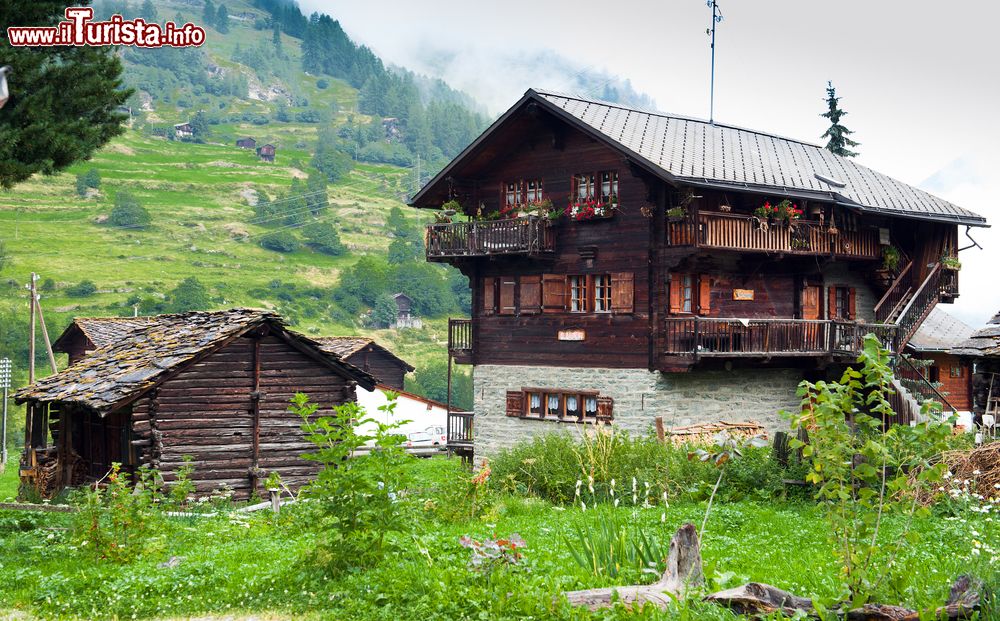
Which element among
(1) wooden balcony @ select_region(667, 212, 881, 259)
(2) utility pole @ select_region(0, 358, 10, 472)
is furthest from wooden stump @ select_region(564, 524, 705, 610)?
(2) utility pole @ select_region(0, 358, 10, 472)

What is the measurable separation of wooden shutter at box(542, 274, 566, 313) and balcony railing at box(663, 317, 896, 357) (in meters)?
3.75

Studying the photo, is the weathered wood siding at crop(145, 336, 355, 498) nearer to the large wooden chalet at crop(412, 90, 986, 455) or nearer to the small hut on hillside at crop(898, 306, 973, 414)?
the large wooden chalet at crop(412, 90, 986, 455)

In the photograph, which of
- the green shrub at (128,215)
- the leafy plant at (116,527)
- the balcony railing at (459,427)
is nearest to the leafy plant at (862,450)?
the leafy plant at (116,527)

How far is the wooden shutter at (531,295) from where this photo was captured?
32.8m

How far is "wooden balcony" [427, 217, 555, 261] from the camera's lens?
31469 millimetres

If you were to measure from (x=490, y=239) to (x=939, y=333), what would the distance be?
20.6 m

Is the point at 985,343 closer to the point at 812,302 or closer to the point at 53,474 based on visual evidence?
the point at 812,302

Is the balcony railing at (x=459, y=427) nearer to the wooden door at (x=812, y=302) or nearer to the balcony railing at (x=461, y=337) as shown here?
A: the balcony railing at (x=461, y=337)

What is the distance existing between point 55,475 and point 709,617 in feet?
70.1

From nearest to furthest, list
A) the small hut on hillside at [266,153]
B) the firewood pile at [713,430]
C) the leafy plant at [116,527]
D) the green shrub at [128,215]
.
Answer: the leafy plant at [116,527]
the firewood pile at [713,430]
the green shrub at [128,215]
the small hut on hillside at [266,153]

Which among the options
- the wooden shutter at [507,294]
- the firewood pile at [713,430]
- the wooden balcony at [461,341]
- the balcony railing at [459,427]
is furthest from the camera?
the balcony railing at [459,427]

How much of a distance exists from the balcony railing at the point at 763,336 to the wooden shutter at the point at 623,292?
1303 millimetres

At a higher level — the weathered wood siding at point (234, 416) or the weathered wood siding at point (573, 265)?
the weathered wood siding at point (573, 265)

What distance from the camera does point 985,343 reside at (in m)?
21.1
